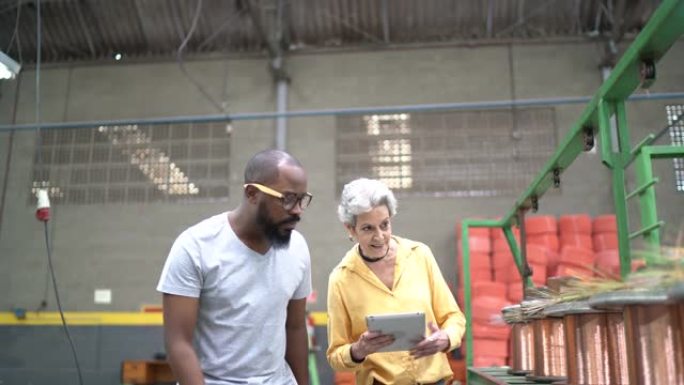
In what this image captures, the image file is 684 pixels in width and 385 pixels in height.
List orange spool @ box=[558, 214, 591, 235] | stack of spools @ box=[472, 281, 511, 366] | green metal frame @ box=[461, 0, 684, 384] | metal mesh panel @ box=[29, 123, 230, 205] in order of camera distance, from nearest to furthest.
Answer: green metal frame @ box=[461, 0, 684, 384] → stack of spools @ box=[472, 281, 511, 366] → orange spool @ box=[558, 214, 591, 235] → metal mesh panel @ box=[29, 123, 230, 205]

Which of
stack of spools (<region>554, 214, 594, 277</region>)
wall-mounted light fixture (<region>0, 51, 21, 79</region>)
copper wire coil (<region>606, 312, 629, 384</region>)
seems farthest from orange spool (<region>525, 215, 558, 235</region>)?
copper wire coil (<region>606, 312, 629, 384</region>)

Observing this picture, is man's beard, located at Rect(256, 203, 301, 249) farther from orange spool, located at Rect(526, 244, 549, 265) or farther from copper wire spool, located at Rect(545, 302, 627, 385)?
orange spool, located at Rect(526, 244, 549, 265)

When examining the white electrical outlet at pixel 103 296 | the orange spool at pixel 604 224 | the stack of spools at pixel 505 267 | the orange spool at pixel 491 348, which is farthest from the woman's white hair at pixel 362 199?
the white electrical outlet at pixel 103 296

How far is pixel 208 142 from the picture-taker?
834 centimetres

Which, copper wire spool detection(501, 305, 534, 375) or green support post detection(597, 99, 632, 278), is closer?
green support post detection(597, 99, 632, 278)

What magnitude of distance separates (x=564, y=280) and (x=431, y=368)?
602 mm

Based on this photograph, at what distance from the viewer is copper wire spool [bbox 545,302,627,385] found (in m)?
1.35

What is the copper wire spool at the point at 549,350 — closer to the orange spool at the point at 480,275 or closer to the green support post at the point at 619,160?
the green support post at the point at 619,160

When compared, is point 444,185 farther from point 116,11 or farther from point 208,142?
point 116,11

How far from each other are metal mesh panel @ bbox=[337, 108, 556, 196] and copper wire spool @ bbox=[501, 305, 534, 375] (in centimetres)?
549

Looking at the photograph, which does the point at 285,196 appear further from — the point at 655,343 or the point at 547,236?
the point at 547,236

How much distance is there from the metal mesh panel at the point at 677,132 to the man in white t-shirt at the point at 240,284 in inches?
64.2

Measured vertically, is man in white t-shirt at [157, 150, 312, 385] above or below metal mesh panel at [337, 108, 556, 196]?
below

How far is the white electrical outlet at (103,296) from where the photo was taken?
7992mm
